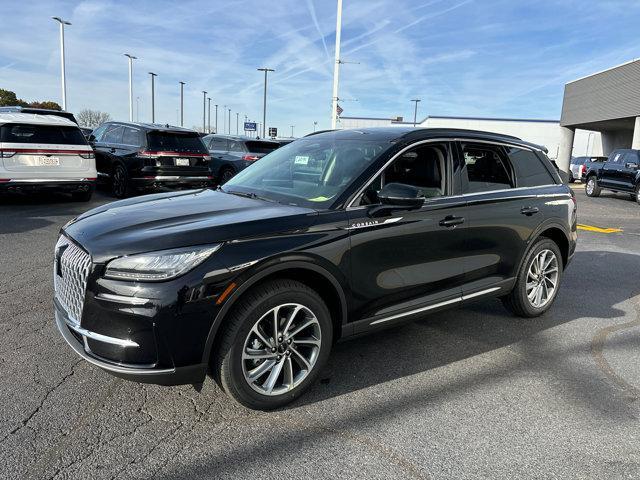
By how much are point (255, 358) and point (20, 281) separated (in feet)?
12.1

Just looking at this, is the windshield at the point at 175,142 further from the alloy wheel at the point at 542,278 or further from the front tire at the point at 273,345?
the front tire at the point at 273,345

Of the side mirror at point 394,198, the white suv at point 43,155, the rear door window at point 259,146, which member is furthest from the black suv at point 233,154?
the side mirror at point 394,198

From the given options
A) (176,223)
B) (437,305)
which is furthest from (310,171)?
(437,305)

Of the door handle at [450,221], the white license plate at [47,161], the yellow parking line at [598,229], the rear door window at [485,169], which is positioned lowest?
the yellow parking line at [598,229]

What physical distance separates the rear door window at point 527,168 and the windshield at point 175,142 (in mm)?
8491

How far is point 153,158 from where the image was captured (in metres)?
11.2

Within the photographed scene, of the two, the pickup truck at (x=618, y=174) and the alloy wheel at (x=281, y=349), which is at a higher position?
the pickup truck at (x=618, y=174)

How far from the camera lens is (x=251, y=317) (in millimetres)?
2842

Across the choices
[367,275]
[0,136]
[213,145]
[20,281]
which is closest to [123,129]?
[0,136]

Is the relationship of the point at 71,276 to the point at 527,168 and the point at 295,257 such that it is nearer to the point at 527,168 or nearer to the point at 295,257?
the point at 295,257

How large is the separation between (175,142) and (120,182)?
1641 millimetres

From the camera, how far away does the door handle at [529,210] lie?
4.51 metres

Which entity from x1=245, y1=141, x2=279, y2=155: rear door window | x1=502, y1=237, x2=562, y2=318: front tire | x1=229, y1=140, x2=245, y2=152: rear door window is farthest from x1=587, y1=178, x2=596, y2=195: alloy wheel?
x1=502, y1=237, x2=562, y2=318: front tire

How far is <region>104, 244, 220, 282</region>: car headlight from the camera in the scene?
2.62 metres
